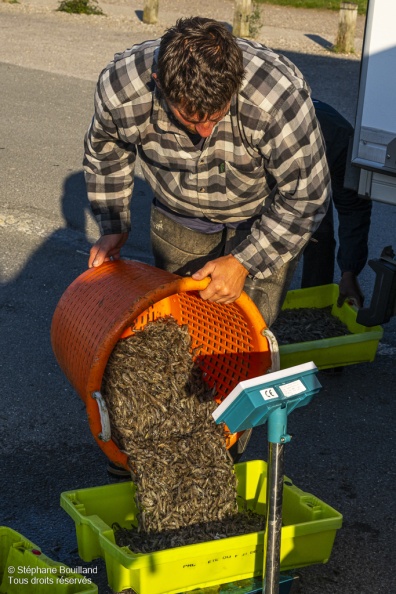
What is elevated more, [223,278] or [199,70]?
[199,70]

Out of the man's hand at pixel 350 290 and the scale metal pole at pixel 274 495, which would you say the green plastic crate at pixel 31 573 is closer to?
the scale metal pole at pixel 274 495

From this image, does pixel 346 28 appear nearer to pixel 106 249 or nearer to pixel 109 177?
pixel 109 177

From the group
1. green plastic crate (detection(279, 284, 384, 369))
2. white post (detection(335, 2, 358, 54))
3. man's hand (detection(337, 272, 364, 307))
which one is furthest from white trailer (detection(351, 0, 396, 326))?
white post (detection(335, 2, 358, 54))

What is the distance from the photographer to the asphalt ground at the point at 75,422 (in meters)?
3.87

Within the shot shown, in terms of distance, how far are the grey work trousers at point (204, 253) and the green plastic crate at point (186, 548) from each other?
88cm

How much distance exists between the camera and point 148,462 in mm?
3719

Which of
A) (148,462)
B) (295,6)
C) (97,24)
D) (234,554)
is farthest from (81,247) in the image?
(295,6)

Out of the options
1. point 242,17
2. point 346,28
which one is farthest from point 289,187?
point 242,17

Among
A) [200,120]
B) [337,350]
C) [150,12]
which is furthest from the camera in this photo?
[150,12]

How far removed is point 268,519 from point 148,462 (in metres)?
0.80

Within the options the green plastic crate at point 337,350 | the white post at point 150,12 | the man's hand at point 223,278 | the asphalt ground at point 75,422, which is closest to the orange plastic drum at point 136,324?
the man's hand at point 223,278

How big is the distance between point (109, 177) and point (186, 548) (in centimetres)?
166

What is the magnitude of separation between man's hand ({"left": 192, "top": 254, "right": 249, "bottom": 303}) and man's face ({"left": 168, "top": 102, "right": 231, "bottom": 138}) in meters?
0.52

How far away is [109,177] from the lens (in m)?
4.18
